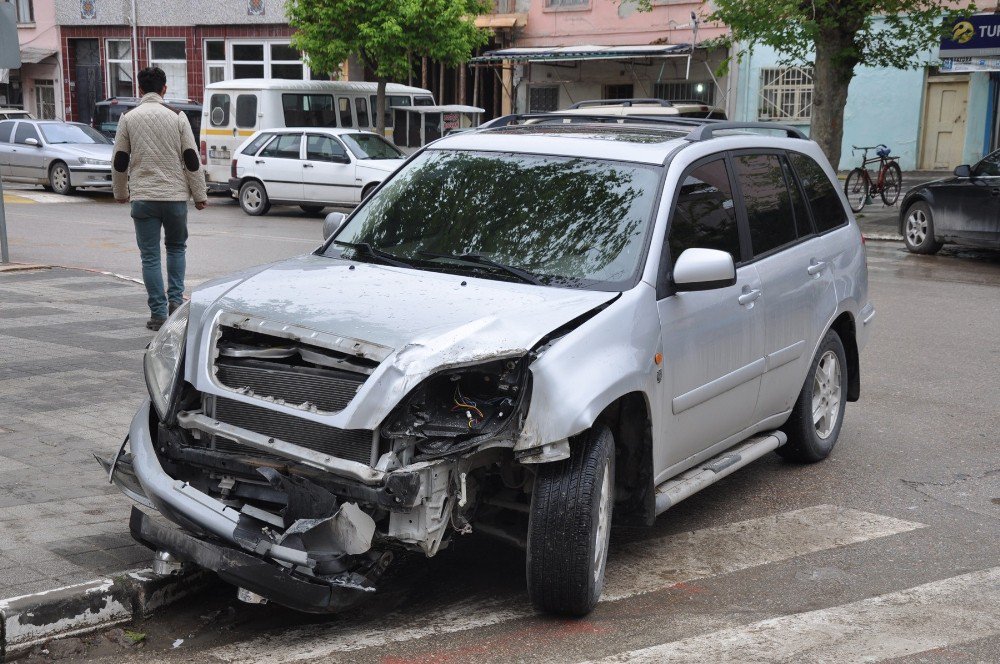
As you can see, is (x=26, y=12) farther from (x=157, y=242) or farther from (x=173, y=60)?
(x=157, y=242)

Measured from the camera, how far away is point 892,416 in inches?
306

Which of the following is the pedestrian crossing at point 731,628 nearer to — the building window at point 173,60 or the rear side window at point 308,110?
the rear side window at point 308,110

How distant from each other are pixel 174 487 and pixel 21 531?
98cm

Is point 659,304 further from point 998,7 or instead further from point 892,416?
point 998,7

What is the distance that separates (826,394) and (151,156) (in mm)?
5476

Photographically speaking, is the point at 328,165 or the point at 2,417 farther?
the point at 328,165

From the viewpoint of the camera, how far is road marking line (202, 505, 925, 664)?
422 cm

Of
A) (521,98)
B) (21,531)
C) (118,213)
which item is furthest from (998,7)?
(21,531)

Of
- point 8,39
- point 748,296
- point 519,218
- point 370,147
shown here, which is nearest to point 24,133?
point 370,147

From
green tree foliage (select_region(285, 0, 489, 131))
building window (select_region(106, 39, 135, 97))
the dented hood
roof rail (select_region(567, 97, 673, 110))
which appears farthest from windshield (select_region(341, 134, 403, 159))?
building window (select_region(106, 39, 135, 97))

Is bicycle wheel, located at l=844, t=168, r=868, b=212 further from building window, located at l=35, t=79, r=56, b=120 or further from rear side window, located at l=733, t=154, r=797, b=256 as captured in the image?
building window, located at l=35, t=79, r=56, b=120

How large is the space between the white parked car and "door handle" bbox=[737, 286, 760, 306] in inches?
599

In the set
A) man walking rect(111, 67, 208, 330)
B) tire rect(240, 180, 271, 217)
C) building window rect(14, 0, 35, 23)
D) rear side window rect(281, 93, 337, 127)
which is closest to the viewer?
man walking rect(111, 67, 208, 330)

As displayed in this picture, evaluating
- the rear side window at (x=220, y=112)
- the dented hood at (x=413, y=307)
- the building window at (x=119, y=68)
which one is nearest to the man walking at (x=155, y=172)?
the dented hood at (x=413, y=307)
